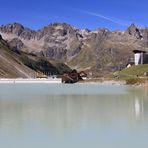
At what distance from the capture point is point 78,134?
1215 inches

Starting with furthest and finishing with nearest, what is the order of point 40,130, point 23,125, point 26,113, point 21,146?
point 26,113 → point 23,125 → point 40,130 → point 21,146

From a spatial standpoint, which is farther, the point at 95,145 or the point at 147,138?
the point at 147,138

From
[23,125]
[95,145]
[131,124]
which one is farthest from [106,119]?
[95,145]

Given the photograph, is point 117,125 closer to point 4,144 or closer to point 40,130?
point 40,130

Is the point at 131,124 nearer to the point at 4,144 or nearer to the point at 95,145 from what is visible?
the point at 95,145

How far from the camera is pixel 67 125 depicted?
35344 mm

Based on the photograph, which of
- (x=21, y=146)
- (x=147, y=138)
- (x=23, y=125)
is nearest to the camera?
(x=21, y=146)

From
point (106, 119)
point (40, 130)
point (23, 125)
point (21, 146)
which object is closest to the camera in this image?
point (21, 146)

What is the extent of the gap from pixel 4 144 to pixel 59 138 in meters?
4.31

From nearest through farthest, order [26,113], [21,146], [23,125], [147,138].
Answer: [21,146]
[147,138]
[23,125]
[26,113]

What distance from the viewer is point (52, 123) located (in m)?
36.5

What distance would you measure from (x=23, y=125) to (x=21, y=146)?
857 centimetres

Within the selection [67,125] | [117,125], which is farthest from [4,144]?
[117,125]

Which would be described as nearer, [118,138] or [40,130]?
[118,138]
